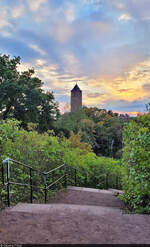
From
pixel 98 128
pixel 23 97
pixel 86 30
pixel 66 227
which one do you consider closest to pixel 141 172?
pixel 66 227

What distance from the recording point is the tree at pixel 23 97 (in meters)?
21.9

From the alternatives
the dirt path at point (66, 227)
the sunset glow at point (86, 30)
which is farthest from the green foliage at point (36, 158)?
the sunset glow at point (86, 30)

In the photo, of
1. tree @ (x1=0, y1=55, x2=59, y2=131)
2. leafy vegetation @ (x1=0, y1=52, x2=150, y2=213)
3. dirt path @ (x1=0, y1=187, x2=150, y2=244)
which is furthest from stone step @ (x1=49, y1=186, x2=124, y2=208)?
tree @ (x1=0, y1=55, x2=59, y2=131)

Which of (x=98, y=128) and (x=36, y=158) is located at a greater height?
(x=98, y=128)

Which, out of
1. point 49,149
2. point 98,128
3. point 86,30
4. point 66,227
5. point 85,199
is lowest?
point 85,199

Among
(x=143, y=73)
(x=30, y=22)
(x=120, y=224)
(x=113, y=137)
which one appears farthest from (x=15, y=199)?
(x=113, y=137)

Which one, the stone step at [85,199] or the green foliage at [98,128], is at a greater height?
the green foliage at [98,128]

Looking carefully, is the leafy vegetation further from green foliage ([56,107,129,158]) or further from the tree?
green foliage ([56,107,129,158])

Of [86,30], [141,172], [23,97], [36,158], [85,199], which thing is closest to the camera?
[141,172]

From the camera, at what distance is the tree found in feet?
71.8

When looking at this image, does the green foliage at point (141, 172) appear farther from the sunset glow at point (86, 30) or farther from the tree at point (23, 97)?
the tree at point (23, 97)

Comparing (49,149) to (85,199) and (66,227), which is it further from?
(66,227)

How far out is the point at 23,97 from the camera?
2312cm

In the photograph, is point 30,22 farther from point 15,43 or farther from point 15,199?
point 15,199
